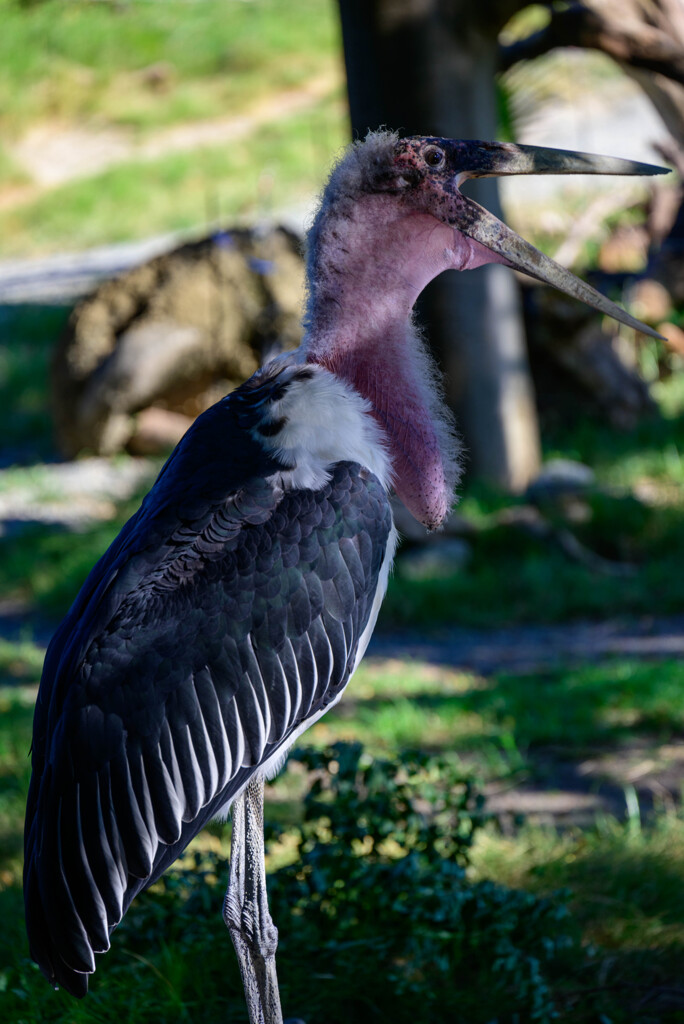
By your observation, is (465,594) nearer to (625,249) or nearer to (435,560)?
(435,560)

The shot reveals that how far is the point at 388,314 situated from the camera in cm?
202

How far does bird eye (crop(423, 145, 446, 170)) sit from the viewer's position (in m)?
1.98

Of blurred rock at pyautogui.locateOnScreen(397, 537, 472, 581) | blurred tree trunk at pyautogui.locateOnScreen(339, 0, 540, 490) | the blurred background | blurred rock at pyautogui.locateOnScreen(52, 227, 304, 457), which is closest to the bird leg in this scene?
the blurred background

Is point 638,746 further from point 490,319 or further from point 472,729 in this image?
point 490,319

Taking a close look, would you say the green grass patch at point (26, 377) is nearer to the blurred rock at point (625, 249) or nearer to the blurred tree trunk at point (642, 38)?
the blurred rock at point (625, 249)

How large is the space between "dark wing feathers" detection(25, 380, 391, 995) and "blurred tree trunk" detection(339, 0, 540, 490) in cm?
321

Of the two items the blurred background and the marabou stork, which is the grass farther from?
the marabou stork

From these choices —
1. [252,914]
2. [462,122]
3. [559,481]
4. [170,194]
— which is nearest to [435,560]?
[559,481]

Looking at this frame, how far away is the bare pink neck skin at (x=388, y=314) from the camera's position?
200cm

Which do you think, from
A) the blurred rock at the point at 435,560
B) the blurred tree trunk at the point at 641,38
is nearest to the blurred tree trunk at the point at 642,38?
the blurred tree trunk at the point at 641,38

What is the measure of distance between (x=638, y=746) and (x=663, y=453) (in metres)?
2.47

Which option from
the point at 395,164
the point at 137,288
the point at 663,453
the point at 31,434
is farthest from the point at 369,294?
the point at 31,434

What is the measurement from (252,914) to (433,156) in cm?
130

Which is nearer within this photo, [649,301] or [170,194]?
[649,301]
